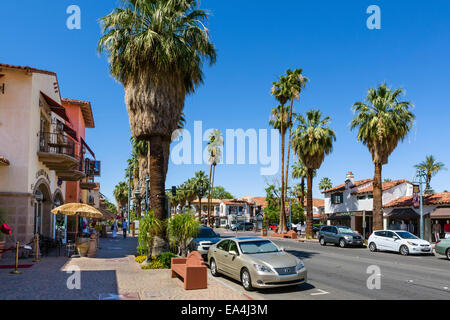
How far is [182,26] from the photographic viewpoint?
17.4m

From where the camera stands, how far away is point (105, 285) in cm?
1136

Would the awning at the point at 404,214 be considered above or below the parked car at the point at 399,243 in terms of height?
above

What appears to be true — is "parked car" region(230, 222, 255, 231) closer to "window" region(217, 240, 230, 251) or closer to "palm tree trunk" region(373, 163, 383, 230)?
"palm tree trunk" region(373, 163, 383, 230)

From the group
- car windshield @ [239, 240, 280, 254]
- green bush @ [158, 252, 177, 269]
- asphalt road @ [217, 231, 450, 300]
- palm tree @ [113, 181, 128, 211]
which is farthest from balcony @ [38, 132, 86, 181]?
palm tree @ [113, 181, 128, 211]

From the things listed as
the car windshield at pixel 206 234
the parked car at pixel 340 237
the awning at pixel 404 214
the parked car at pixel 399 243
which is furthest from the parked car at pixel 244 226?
the car windshield at pixel 206 234

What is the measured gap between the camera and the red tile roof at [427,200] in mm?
32247

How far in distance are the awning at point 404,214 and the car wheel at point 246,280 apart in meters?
28.3

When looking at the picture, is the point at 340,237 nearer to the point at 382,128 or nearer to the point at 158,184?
the point at 382,128

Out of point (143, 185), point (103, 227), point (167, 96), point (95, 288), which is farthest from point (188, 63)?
point (103, 227)

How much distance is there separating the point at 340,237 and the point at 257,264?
65.7 feet

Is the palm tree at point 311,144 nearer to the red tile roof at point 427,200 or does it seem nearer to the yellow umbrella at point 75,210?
the red tile roof at point 427,200

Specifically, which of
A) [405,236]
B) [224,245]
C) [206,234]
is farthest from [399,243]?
[224,245]
